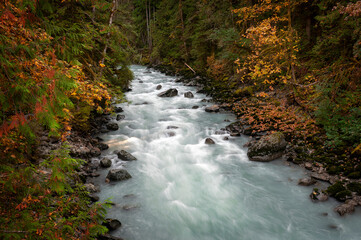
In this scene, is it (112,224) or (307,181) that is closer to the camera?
(112,224)

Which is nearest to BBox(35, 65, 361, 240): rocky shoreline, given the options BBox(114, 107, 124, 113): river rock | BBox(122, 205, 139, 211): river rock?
BBox(122, 205, 139, 211): river rock

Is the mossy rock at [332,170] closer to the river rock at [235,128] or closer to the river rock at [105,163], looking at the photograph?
the river rock at [235,128]

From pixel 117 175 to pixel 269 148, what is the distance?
590 cm

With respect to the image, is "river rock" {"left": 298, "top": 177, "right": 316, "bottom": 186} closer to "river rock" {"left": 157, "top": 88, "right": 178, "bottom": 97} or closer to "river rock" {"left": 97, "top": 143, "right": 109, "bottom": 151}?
"river rock" {"left": 97, "top": 143, "right": 109, "bottom": 151}

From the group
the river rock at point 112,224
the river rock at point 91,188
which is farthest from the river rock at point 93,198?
the river rock at point 112,224

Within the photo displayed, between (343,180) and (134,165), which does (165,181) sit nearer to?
(134,165)

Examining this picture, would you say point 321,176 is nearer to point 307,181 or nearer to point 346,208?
point 307,181

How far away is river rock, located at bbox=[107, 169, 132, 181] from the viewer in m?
7.23

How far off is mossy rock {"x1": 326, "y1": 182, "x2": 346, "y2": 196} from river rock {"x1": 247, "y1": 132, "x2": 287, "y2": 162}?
7.44ft

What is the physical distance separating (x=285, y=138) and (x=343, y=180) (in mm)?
2776

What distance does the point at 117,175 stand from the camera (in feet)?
23.9

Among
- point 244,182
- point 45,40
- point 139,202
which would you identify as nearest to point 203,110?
point 244,182

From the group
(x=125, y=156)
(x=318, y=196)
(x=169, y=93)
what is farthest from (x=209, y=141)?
(x=169, y=93)

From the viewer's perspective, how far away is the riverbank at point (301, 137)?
5.84 meters
